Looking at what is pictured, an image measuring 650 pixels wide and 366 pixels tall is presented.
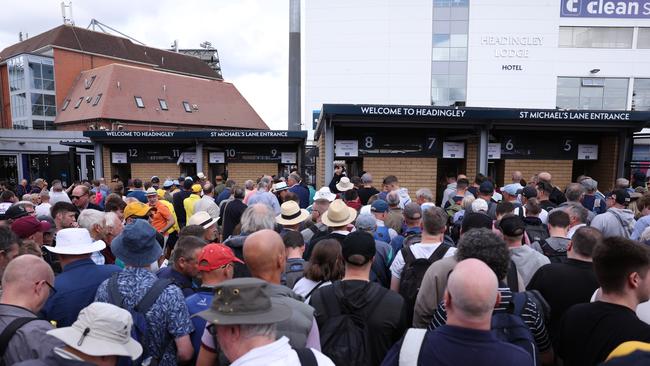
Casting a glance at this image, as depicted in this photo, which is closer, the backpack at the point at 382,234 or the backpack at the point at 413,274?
the backpack at the point at 413,274

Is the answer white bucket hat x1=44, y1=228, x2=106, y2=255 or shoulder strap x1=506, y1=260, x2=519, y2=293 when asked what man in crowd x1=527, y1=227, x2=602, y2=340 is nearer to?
shoulder strap x1=506, y1=260, x2=519, y2=293

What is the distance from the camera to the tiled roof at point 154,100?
133 feet

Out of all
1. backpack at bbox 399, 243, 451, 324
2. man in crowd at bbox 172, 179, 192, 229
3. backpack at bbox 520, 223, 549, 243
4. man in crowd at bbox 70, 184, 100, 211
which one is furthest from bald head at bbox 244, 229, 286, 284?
man in crowd at bbox 172, 179, 192, 229

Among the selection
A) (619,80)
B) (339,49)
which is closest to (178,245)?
(339,49)

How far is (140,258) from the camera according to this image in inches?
114

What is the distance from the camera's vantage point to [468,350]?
1.72m

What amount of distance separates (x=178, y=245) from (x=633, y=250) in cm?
317

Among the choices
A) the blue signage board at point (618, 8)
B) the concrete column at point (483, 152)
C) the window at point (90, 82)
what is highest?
the blue signage board at point (618, 8)

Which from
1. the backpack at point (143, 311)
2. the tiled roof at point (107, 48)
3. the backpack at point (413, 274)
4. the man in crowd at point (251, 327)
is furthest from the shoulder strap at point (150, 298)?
the tiled roof at point (107, 48)

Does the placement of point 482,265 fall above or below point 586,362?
above

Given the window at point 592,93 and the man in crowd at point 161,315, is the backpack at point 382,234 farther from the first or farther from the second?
the window at point 592,93

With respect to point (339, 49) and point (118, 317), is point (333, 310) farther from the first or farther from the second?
point (339, 49)

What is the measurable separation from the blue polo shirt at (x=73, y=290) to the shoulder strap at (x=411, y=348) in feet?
7.92

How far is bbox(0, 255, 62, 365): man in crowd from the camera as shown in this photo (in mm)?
2182
